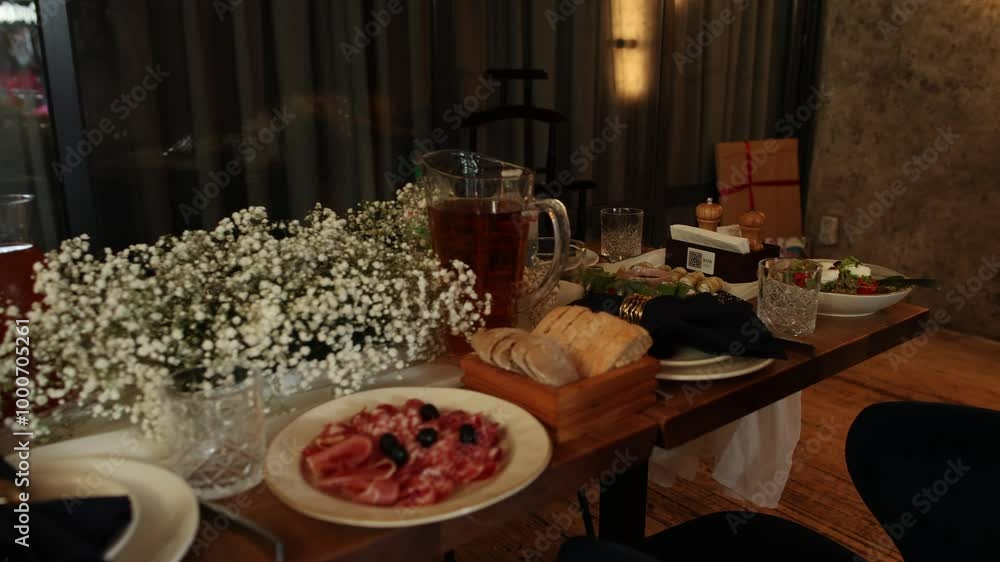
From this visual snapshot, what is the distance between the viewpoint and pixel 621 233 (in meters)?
1.76

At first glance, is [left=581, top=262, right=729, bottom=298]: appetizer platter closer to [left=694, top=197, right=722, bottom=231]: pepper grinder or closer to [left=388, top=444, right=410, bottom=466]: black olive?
[left=694, top=197, right=722, bottom=231]: pepper grinder

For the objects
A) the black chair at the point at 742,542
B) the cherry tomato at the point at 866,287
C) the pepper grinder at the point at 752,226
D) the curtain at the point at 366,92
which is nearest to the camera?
the black chair at the point at 742,542

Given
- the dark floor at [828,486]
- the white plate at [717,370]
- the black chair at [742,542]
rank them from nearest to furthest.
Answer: the white plate at [717,370], the black chair at [742,542], the dark floor at [828,486]

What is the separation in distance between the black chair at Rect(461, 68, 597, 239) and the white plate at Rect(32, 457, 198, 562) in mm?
2263

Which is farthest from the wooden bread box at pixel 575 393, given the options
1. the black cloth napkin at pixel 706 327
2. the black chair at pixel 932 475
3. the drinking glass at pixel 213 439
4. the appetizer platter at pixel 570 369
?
the black chair at pixel 932 475

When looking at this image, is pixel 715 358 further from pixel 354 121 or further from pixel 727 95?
pixel 727 95

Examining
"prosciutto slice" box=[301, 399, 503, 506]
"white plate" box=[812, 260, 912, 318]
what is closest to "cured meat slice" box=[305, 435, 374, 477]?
"prosciutto slice" box=[301, 399, 503, 506]

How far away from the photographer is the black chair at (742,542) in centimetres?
119

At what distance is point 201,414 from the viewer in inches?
32.9

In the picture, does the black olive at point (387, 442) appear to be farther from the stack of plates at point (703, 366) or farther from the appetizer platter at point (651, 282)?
the appetizer platter at point (651, 282)

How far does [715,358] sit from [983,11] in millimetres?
3469

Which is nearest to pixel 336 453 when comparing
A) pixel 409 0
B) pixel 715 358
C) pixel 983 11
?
pixel 715 358

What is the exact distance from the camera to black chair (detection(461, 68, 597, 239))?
293cm

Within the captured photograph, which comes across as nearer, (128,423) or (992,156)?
(128,423)
